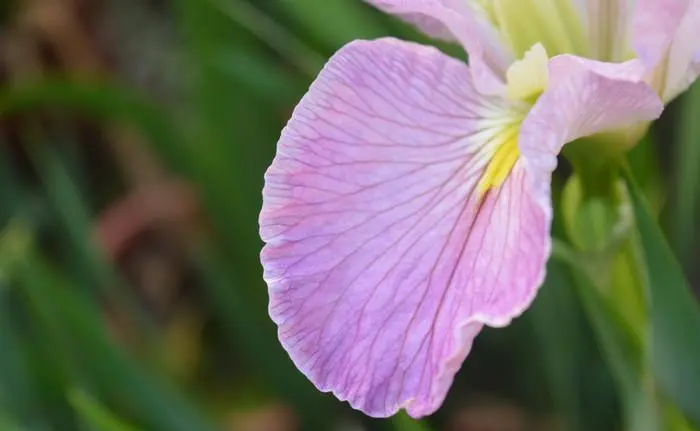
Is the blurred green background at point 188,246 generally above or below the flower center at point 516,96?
below

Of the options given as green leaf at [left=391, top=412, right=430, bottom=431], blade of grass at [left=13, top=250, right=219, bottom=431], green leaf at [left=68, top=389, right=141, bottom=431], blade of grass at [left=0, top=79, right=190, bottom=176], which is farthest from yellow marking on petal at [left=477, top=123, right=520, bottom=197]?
blade of grass at [left=0, top=79, right=190, bottom=176]

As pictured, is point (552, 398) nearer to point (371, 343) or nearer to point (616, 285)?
point (616, 285)

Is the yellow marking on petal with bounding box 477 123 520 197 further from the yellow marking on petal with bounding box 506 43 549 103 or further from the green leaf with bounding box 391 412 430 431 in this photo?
the green leaf with bounding box 391 412 430 431

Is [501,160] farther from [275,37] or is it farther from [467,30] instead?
[275,37]

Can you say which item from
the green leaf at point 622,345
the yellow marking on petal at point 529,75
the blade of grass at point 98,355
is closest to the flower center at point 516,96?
the yellow marking on petal at point 529,75

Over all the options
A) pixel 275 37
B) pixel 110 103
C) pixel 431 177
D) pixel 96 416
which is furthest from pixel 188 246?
pixel 431 177

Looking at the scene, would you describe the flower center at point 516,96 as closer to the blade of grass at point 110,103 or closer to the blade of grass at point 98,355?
the blade of grass at point 98,355

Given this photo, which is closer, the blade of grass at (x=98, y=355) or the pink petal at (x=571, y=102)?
the pink petal at (x=571, y=102)
